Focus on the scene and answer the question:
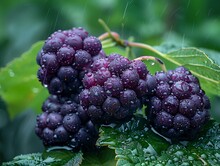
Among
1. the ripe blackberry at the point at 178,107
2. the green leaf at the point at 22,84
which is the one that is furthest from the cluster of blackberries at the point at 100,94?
the green leaf at the point at 22,84

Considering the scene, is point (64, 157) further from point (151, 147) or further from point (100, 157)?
point (151, 147)

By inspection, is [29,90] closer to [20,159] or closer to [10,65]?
[10,65]

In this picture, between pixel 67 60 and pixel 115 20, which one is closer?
pixel 67 60

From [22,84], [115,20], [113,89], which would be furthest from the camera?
[115,20]

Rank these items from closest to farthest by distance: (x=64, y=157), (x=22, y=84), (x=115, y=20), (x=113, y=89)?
(x=113, y=89) < (x=64, y=157) < (x=22, y=84) < (x=115, y=20)

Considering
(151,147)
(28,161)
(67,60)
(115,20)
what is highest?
(115,20)

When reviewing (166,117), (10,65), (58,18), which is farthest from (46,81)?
(58,18)

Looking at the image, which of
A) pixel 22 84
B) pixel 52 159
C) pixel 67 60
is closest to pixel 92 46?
pixel 67 60

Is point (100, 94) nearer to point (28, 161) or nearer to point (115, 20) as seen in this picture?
point (28, 161)

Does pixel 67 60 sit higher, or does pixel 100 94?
pixel 67 60
